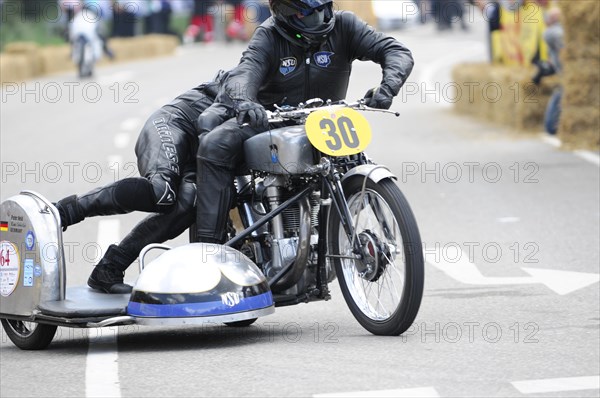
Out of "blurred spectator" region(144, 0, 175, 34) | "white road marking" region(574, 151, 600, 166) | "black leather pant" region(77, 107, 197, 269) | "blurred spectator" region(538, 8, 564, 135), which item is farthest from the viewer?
"blurred spectator" region(144, 0, 175, 34)

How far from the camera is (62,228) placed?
7.25 m

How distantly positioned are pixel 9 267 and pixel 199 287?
3.94 feet

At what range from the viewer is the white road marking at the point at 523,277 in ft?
28.4

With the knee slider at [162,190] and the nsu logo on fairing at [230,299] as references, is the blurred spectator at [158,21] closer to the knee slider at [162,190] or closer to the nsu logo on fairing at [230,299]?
the knee slider at [162,190]

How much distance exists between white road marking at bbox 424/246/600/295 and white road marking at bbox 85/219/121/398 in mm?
2545

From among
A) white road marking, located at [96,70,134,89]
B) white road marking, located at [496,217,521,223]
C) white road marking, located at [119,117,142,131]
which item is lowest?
white road marking, located at [96,70,134,89]

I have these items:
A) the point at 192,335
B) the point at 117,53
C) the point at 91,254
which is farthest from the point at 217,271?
the point at 117,53

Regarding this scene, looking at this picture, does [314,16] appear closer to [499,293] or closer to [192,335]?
[192,335]

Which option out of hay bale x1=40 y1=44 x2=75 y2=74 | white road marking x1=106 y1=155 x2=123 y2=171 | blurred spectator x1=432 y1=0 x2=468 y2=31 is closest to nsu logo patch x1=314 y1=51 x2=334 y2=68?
white road marking x1=106 y1=155 x2=123 y2=171

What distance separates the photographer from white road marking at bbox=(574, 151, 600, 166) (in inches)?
608

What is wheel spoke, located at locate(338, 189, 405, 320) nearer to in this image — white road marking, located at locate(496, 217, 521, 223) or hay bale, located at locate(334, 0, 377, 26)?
white road marking, located at locate(496, 217, 521, 223)

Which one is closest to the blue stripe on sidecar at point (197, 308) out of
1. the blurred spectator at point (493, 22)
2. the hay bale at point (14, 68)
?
the blurred spectator at point (493, 22)

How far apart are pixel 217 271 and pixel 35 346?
1.16 metres

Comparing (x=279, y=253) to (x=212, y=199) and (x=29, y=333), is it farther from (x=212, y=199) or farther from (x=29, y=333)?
(x=29, y=333)
